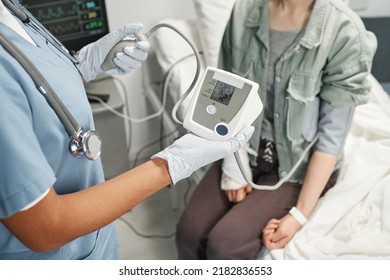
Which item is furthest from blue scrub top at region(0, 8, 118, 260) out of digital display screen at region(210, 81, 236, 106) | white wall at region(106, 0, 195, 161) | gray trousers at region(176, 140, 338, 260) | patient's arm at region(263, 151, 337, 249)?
white wall at region(106, 0, 195, 161)

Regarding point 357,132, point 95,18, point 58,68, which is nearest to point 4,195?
point 58,68

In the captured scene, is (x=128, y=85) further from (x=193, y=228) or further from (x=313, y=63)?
(x=313, y=63)

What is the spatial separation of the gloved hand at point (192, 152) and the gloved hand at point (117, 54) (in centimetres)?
24

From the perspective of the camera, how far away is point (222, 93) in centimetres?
83

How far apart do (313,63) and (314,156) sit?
0.91 feet

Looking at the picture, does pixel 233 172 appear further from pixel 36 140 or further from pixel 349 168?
pixel 36 140

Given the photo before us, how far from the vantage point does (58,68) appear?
71 cm

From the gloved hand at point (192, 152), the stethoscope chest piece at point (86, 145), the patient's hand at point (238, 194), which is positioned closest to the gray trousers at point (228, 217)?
the patient's hand at point (238, 194)

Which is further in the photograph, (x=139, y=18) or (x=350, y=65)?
(x=139, y=18)

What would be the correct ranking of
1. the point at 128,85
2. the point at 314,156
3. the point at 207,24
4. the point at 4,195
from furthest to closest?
the point at 128,85 → the point at 207,24 → the point at 314,156 → the point at 4,195

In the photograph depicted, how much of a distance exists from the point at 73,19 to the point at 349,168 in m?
1.10

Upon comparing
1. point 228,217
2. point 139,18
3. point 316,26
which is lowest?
point 228,217

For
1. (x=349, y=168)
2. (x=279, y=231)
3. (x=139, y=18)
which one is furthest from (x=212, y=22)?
(x=279, y=231)

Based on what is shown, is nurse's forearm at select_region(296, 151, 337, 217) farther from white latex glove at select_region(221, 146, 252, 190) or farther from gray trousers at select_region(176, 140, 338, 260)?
white latex glove at select_region(221, 146, 252, 190)
